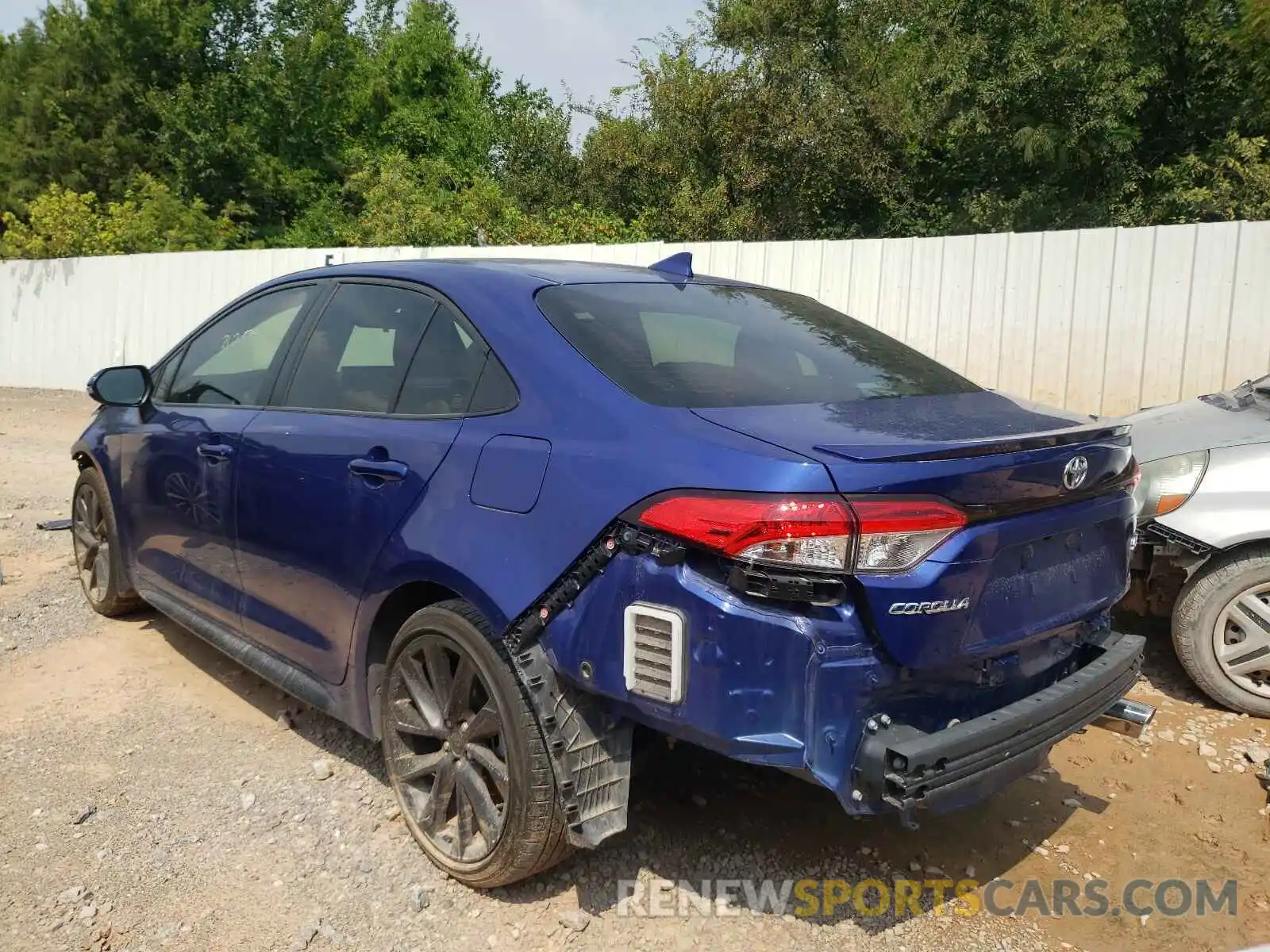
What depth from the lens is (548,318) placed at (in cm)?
286

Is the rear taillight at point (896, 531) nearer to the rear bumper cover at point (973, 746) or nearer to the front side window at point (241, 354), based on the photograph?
the rear bumper cover at point (973, 746)

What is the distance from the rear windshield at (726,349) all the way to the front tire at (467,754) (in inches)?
31.2

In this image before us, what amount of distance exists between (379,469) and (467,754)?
837 mm

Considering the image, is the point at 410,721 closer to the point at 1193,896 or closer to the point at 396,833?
the point at 396,833

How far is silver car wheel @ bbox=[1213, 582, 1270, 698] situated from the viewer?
4.00 m

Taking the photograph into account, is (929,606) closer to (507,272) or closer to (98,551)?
(507,272)

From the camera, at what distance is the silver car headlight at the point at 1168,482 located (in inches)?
162

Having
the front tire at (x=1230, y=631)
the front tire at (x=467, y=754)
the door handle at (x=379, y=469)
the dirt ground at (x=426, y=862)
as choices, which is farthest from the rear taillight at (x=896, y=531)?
the front tire at (x=1230, y=631)

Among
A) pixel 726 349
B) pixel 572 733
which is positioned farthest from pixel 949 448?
pixel 572 733

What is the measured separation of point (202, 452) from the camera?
3.76 metres

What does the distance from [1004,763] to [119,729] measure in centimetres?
315

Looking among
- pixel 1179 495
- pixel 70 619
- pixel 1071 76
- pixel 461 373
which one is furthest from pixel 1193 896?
pixel 1071 76

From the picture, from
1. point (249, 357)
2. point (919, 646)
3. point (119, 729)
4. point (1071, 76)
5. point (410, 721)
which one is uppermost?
point (1071, 76)

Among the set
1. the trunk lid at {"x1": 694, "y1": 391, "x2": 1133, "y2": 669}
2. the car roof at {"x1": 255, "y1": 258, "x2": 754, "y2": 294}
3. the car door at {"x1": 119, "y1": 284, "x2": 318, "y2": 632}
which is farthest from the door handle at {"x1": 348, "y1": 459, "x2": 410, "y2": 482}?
the trunk lid at {"x1": 694, "y1": 391, "x2": 1133, "y2": 669}
